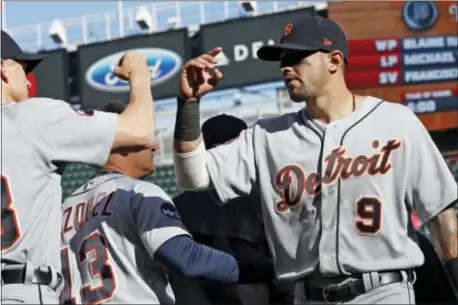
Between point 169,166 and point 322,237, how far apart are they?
14.9m

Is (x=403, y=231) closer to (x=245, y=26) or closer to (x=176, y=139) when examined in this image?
(x=176, y=139)

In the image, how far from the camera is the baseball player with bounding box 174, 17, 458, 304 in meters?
3.17

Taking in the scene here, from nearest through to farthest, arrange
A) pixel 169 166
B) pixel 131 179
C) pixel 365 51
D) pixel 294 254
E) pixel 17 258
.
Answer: pixel 17 258
pixel 294 254
pixel 131 179
pixel 365 51
pixel 169 166

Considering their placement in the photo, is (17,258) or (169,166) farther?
(169,166)

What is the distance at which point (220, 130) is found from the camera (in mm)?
4336

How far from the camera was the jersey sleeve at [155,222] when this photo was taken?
351 cm

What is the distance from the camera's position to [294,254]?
3252 millimetres

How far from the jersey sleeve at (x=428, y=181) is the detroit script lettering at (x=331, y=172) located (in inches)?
3.1

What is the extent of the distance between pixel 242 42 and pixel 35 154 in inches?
535

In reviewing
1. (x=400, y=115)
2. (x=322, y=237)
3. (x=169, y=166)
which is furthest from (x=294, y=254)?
(x=169, y=166)

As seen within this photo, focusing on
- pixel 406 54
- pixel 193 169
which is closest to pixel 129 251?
pixel 193 169

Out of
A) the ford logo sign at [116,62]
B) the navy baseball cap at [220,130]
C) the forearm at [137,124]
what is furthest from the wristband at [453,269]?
the ford logo sign at [116,62]

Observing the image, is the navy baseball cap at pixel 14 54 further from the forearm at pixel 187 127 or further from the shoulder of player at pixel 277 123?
the shoulder of player at pixel 277 123

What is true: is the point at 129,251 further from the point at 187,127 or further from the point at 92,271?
the point at 187,127
